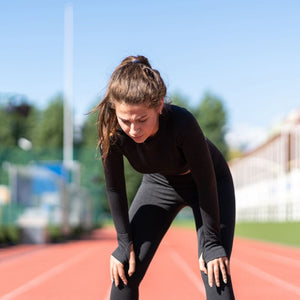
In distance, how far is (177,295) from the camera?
20.4ft

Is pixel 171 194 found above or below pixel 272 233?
above

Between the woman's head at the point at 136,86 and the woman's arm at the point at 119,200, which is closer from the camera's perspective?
the woman's head at the point at 136,86

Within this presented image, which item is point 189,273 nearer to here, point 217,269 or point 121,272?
point 121,272

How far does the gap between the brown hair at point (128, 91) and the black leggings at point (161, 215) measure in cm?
44

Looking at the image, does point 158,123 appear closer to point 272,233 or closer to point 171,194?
point 171,194

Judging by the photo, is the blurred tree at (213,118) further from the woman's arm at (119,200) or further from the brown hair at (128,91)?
the brown hair at (128,91)

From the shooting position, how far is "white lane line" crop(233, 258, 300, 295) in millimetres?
6887

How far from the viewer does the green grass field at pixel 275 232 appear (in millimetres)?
16094

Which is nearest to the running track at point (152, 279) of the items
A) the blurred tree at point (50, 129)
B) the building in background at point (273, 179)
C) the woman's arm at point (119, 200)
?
the woman's arm at point (119, 200)

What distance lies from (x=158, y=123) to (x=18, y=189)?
15.0 meters

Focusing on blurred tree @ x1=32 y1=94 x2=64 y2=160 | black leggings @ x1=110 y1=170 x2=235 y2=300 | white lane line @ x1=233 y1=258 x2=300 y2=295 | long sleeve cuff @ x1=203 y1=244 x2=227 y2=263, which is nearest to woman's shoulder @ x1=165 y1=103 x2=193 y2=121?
black leggings @ x1=110 y1=170 x2=235 y2=300

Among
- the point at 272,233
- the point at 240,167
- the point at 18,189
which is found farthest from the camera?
the point at 240,167

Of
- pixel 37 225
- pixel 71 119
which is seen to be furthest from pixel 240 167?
pixel 37 225

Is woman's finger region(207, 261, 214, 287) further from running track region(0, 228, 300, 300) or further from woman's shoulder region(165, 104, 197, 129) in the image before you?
running track region(0, 228, 300, 300)
